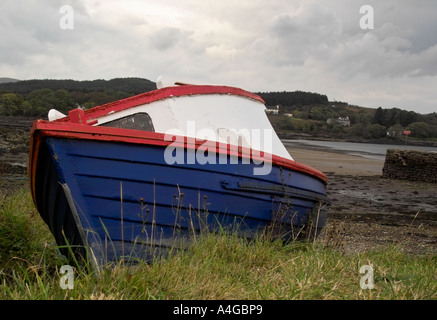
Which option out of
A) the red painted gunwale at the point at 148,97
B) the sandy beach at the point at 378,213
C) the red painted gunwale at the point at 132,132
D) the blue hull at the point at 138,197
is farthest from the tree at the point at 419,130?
the blue hull at the point at 138,197

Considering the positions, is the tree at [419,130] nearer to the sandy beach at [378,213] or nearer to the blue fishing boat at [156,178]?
the sandy beach at [378,213]

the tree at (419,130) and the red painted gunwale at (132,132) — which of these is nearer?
the red painted gunwale at (132,132)

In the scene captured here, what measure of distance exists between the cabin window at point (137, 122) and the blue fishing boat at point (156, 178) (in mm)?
12

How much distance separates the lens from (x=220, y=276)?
4.11 metres

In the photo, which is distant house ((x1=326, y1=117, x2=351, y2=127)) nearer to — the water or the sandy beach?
the water

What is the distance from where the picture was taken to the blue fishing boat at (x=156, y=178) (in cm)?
436

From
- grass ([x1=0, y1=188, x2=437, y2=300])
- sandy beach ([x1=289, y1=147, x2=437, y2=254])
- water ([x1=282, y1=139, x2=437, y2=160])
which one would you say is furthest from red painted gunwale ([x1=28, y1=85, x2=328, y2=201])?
water ([x1=282, y1=139, x2=437, y2=160])

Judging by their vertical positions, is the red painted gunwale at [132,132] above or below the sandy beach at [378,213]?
above

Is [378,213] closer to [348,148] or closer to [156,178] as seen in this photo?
[156,178]

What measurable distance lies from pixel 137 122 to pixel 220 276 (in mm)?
2179

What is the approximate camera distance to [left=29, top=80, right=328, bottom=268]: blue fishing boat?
4363 mm

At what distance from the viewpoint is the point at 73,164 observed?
433cm

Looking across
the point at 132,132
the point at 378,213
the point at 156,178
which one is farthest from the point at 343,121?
the point at 132,132
